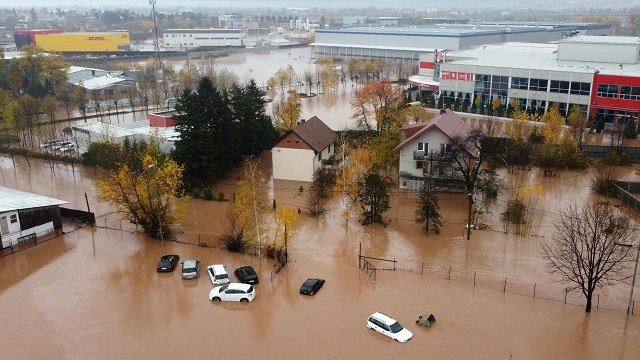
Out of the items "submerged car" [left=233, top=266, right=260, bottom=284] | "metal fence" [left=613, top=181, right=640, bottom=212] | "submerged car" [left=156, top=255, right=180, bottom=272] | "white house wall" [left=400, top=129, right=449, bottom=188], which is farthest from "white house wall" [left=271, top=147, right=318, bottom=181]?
"metal fence" [left=613, top=181, right=640, bottom=212]

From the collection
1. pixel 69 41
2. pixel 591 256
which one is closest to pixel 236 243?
pixel 591 256

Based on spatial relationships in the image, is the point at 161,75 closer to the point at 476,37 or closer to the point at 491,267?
the point at 476,37

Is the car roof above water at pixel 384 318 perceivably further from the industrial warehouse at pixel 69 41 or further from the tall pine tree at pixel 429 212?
the industrial warehouse at pixel 69 41

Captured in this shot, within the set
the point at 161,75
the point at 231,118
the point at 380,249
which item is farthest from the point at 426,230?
the point at 161,75

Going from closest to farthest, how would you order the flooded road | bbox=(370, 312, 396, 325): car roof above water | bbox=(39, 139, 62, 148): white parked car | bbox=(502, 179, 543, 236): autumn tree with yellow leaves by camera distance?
1. the flooded road
2. bbox=(370, 312, 396, 325): car roof above water
3. bbox=(502, 179, 543, 236): autumn tree with yellow leaves
4. bbox=(39, 139, 62, 148): white parked car

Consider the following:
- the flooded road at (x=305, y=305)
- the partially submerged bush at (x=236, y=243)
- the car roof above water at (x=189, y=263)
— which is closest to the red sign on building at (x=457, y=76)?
the flooded road at (x=305, y=305)

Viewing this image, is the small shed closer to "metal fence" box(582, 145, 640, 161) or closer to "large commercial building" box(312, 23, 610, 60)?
"metal fence" box(582, 145, 640, 161)
